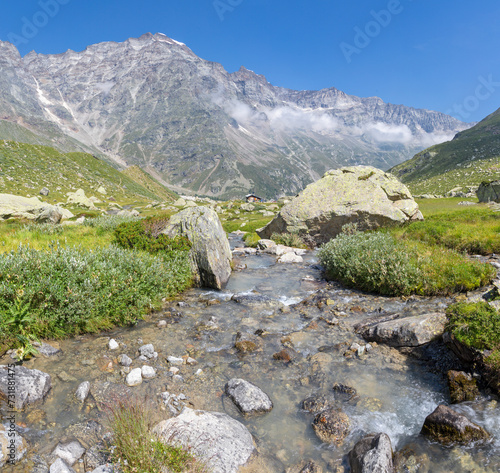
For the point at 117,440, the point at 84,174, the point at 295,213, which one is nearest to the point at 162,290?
the point at 117,440

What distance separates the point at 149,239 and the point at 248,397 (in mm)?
12191

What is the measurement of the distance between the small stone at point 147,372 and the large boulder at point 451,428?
6.39 m

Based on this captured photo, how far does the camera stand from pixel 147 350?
874 centimetres

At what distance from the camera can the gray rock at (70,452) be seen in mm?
5004

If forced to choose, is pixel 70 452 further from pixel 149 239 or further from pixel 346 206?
pixel 346 206

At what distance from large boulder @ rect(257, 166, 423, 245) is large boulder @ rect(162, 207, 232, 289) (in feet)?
43.2

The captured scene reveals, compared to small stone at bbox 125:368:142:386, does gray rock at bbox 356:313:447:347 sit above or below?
above

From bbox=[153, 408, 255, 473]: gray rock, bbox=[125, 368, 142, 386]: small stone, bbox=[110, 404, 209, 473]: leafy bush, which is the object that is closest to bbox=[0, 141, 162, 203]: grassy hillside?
bbox=[125, 368, 142, 386]: small stone

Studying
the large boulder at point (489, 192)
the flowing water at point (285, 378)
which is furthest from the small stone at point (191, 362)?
the large boulder at point (489, 192)

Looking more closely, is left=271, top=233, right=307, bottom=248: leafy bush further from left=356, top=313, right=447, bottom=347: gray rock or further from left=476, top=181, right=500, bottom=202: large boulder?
left=476, top=181, right=500, bottom=202: large boulder

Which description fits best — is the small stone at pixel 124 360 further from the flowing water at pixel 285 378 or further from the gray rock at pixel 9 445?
the gray rock at pixel 9 445

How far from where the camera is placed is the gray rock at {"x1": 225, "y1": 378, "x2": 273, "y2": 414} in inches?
269

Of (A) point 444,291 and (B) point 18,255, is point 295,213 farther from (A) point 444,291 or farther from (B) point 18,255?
(B) point 18,255

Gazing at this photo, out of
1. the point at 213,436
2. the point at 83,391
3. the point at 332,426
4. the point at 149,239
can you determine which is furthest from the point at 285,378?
the point at 149,239
